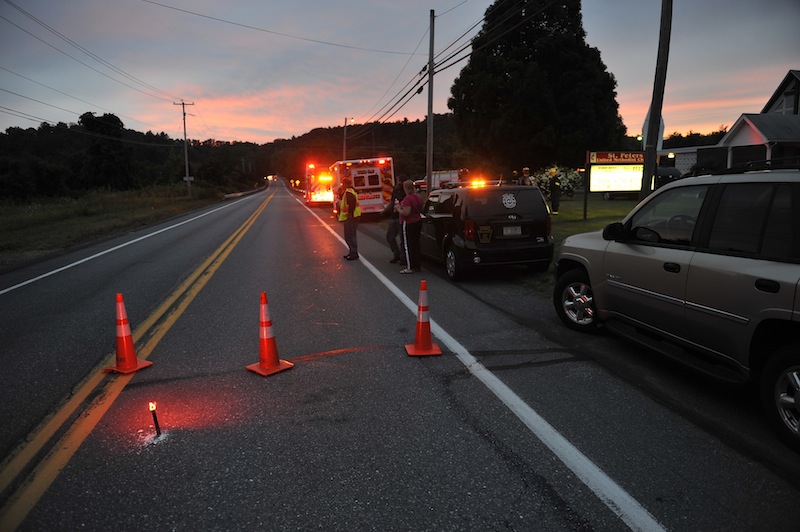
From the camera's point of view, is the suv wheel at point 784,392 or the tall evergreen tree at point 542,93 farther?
the tall evergreen tree at point 542,93

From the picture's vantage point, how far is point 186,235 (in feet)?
62.0

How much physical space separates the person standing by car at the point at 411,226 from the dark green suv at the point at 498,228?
1031 mm

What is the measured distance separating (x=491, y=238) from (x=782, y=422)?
5.75 metres

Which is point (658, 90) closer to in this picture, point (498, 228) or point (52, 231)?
point (498, 228)

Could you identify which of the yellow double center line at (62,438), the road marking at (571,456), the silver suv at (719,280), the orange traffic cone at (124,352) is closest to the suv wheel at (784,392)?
the silver suv at (719,280)

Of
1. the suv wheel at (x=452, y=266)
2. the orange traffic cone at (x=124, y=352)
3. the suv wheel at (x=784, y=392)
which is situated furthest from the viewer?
the suv wheel at (x=452, y=266)

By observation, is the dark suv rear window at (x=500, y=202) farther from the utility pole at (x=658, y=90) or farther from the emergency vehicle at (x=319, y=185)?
the emergency vehicle at (x=319, y=185)

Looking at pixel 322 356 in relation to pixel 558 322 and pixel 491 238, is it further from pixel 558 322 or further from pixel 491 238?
pixel 491 238

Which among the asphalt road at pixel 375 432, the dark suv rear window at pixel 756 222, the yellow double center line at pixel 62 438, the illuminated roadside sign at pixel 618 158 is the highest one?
the illuminated roadside sign at pixel 618 158

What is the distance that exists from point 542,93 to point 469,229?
31.4 m

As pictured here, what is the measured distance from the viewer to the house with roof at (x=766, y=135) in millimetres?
30672

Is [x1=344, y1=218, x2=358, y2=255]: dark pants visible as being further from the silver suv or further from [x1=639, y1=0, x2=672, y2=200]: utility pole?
the silver suv

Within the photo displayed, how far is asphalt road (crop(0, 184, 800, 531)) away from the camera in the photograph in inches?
112

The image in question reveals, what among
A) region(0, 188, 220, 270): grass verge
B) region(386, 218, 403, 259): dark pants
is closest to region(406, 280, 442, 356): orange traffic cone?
region(386, 218, 403, 259): dark pants
